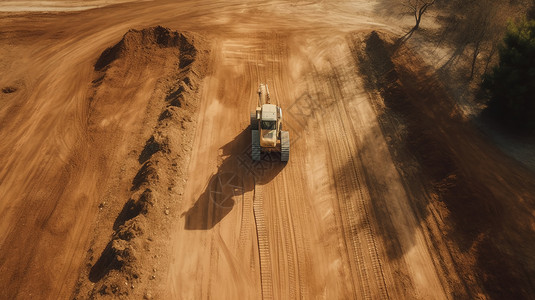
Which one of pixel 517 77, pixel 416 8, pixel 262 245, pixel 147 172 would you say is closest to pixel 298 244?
pixel 262 245

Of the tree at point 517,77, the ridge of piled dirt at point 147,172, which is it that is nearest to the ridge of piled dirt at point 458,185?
the tree at point 517,77

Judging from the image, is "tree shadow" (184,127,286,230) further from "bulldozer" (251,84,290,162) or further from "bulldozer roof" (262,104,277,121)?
"bulldozer roof" (262,104,277,121)

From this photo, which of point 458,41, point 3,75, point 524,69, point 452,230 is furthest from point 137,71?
point 458,41

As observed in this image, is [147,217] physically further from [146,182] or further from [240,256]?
[240,256]

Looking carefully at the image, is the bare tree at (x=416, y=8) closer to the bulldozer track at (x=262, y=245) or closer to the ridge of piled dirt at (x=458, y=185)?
the ridge of piled dirt at (x=458, y=185)

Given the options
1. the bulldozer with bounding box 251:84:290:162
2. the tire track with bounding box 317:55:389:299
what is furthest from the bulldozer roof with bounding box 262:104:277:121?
the tire track with bounding box 317:55:389:299

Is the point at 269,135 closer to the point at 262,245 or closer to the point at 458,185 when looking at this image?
the point at 262,245
